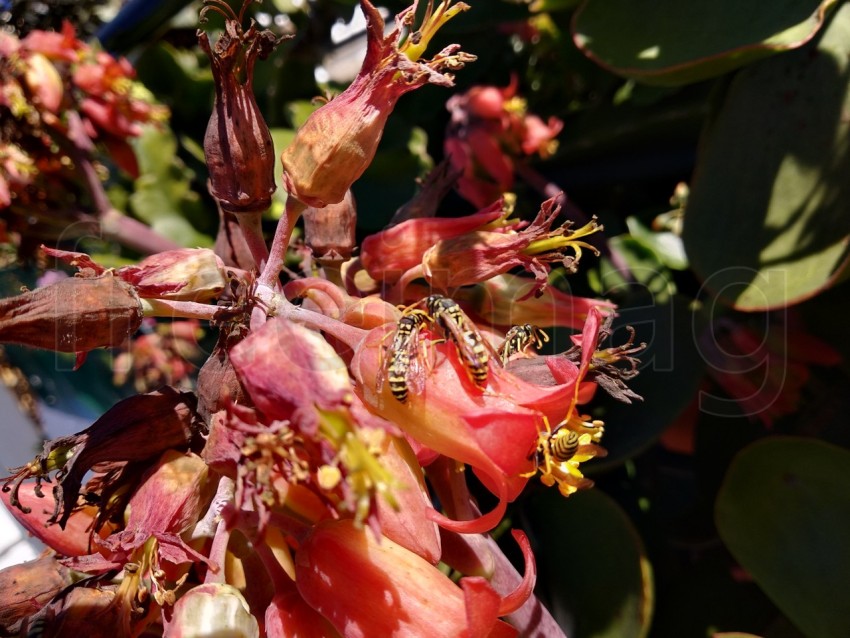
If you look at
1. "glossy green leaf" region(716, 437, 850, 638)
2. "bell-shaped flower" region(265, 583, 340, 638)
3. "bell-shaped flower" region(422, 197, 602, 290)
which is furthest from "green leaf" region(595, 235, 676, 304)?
"bell-shaped flower" region(265, 583, 340, 638)

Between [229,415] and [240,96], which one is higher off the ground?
[240,96]

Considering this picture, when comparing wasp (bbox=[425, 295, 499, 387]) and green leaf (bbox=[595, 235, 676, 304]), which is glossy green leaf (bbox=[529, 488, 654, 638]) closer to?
green leaf (bbox=[595, 235, 676, 304])

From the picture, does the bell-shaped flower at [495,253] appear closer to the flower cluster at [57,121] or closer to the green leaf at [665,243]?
the green leaf at [665,243]

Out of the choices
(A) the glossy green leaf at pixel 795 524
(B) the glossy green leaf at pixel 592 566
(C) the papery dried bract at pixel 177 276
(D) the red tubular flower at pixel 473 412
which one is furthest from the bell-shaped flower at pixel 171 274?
(A) the glossy green leaf at pixel 795 524

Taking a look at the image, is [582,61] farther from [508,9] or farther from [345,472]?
[345,472]

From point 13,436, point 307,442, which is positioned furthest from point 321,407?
point 13,436

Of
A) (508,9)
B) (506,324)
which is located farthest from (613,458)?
(508,9)
